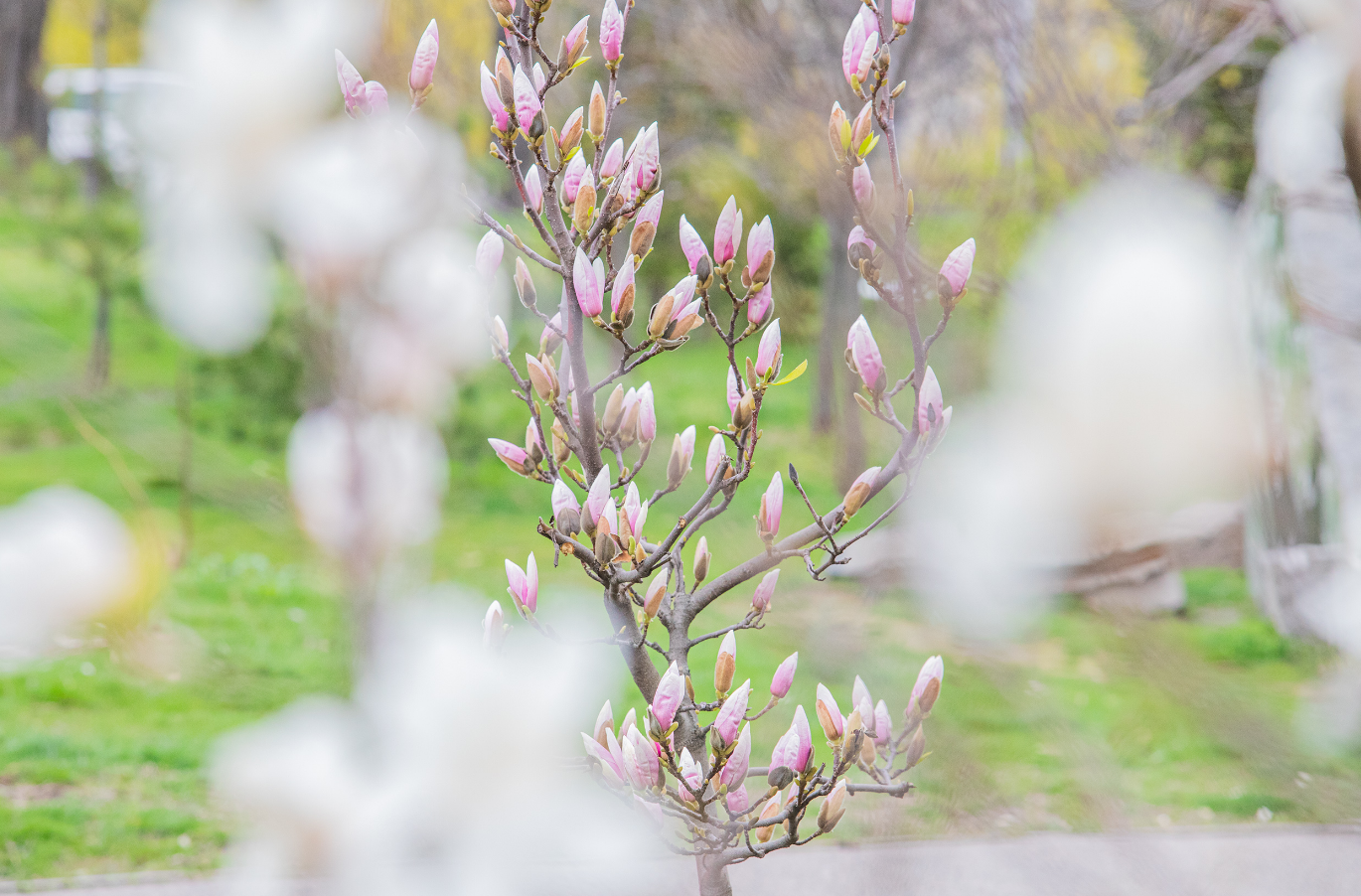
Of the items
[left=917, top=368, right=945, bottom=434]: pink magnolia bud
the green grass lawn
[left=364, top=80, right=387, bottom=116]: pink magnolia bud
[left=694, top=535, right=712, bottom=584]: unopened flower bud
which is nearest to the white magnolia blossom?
the green grass lawn

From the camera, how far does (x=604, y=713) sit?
0.47m

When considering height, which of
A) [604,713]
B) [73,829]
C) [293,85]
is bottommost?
[73,829]

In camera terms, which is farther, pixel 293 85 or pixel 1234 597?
pixel 1234 597

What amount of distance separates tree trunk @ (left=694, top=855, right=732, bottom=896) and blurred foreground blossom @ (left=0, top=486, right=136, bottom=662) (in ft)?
1.27

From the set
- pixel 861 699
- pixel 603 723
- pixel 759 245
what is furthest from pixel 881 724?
pixel 759 245

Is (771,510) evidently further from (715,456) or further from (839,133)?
(839,133)

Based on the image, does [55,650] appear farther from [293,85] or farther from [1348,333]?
[1348,333]

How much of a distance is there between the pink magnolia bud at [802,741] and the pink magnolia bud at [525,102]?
0.87 ft

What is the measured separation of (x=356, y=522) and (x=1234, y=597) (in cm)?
256

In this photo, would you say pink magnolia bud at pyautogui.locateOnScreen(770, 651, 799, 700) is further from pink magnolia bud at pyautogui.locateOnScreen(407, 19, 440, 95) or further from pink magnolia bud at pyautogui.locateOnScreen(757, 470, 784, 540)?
pink magnolia bud at pyautogui.locateOnScreen(407, 19, 440, 95)

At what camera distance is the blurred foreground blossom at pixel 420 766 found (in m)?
0.19

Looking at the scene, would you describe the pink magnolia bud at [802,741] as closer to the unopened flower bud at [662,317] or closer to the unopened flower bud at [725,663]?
the unopened flower bud at [725,663]

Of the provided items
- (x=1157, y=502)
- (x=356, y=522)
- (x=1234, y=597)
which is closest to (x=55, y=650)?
(x=356, y=522)

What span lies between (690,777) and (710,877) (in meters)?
0.12
